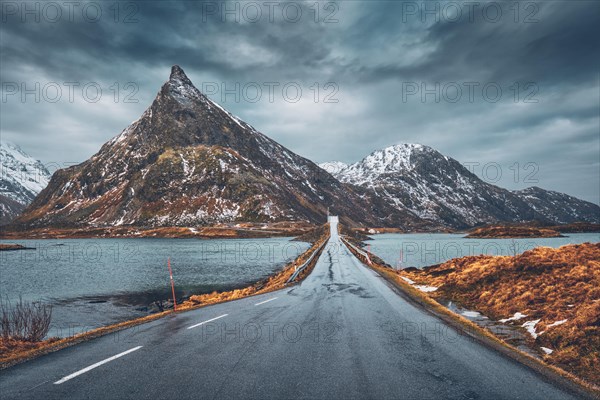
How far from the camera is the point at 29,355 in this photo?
913cm

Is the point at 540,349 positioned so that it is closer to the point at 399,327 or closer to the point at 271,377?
the point at 399,327

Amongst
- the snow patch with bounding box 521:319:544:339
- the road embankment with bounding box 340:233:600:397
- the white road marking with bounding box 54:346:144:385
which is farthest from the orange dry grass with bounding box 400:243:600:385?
the white road marking with bounding box 54:346:144:385

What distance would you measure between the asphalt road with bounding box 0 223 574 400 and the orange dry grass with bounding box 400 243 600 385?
6.71ft

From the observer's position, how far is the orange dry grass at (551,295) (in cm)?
896

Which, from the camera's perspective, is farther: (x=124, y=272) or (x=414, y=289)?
(x=124, y=272)

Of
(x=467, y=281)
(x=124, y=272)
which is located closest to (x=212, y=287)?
(x=124, y=272)

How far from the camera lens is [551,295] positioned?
13391 millimetres

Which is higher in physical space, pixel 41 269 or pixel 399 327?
pixel 399 327

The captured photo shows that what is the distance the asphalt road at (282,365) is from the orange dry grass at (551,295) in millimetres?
2046

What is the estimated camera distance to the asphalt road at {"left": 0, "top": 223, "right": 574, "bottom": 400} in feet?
21.4

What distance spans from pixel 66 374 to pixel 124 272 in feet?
171

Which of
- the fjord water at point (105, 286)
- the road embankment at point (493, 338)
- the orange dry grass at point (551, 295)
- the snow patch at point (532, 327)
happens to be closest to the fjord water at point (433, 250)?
the road embankment at point (493, 338)

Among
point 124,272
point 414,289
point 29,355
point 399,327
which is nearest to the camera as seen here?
point 29,355

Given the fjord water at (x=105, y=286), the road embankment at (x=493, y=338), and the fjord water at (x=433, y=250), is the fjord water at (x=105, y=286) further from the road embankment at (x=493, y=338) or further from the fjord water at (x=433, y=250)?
the fjord water at (x=433, y=250)
